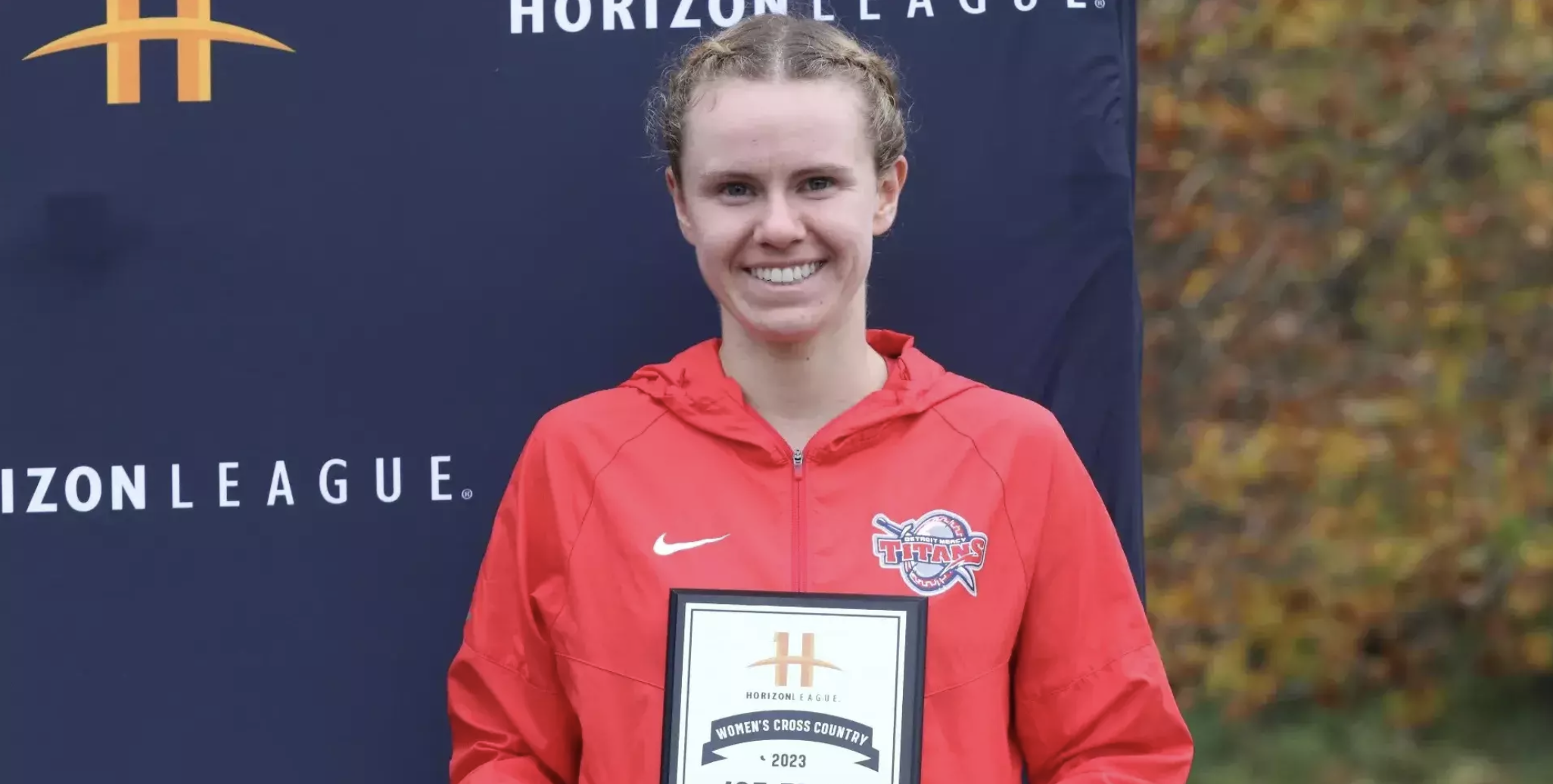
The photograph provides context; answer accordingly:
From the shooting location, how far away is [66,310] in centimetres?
298

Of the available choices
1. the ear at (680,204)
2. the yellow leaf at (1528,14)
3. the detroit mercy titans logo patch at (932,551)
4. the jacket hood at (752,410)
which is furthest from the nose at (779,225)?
the yellow leaf at (1528,14)

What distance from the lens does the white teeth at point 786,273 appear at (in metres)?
2.40

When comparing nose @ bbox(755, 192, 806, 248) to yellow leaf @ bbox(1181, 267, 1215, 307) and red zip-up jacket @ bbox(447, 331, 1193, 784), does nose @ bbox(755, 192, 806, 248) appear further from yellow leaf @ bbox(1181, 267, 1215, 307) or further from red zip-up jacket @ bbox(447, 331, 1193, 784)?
yellow leaf @ bbox(1181, 267, 1215, 307)

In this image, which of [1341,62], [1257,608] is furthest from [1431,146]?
[1257,608]

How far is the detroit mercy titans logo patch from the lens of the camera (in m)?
2.40

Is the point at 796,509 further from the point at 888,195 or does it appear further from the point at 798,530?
the point at 888,195

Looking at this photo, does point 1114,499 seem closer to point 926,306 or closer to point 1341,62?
point 926,306

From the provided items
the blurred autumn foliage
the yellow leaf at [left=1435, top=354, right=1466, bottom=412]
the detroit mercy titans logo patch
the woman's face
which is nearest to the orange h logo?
the detroit mercy titans logo patch

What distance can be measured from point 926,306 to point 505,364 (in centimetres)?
69

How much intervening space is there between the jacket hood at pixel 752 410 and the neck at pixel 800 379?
36 millimetres

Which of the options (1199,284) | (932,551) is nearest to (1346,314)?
(1199,284)

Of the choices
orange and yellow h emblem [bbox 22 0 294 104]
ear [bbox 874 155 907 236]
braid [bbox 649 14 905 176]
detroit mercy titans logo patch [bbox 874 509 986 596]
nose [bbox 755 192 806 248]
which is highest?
orange and yellow h emblem [bbox 22 0 294 104]

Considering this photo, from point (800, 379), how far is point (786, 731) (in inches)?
19.4

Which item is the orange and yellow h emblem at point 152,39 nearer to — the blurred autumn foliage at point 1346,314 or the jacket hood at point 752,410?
A: the jacket hood at point 752,410
